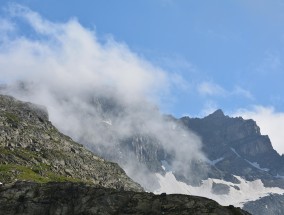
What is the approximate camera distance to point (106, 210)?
77312 mm

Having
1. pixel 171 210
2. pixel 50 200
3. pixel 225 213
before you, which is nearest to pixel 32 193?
pixel 50 200

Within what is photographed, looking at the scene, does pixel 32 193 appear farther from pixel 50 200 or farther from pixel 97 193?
pixel 97 193

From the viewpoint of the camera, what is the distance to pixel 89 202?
7938cm

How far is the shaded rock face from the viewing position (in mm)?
74500

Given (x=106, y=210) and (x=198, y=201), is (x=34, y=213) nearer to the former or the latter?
(x=106, y=210)

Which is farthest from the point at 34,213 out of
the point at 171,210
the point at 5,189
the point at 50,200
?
the point at 171,210

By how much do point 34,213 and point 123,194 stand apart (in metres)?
14.1

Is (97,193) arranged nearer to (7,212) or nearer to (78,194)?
(78,194)

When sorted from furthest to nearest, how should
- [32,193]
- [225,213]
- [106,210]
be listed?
[32,193], [106,210], [225,213]

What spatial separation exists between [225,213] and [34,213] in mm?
29422

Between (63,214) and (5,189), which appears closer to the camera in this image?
(63,214)

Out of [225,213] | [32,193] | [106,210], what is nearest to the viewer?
[225,213]

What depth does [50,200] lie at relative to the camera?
3206 inches

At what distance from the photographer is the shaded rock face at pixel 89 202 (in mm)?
74500
